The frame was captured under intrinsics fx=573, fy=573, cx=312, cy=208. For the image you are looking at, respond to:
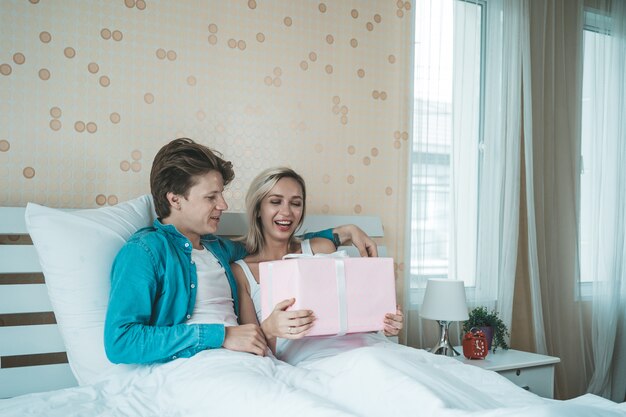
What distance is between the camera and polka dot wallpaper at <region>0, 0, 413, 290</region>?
2041 millimetres

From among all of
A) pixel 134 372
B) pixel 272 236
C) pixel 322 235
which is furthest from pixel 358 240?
pixel 134 372

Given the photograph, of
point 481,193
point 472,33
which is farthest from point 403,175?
point 472,33

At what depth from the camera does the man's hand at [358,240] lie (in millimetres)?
2186

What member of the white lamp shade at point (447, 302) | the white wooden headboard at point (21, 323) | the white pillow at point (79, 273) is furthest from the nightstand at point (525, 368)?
the white wooden headboard at point (21, 323)

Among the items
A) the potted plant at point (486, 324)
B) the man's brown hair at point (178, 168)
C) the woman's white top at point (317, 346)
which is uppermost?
the man's brown hair at point (178, 168)

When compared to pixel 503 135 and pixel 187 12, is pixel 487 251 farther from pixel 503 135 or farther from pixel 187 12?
pixel 187 12

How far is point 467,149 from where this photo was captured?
2.98m

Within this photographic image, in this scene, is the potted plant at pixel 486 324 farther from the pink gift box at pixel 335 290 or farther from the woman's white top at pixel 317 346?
the pink gift box at pixel 335 290

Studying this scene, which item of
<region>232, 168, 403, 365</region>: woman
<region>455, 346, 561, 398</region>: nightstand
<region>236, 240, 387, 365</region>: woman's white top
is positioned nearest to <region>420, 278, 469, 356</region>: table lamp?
<region>455, 346, 561, 398</region>: nightstand

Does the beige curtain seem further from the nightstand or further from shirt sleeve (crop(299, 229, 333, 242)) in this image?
shirt sleeve (crop(299, 229, 333, 242))

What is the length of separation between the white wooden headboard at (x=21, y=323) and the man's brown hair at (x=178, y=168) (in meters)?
0.48

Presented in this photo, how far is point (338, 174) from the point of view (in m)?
2.71

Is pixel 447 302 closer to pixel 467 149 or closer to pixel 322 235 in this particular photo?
pixel 322 235

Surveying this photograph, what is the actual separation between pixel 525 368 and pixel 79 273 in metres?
1.92
